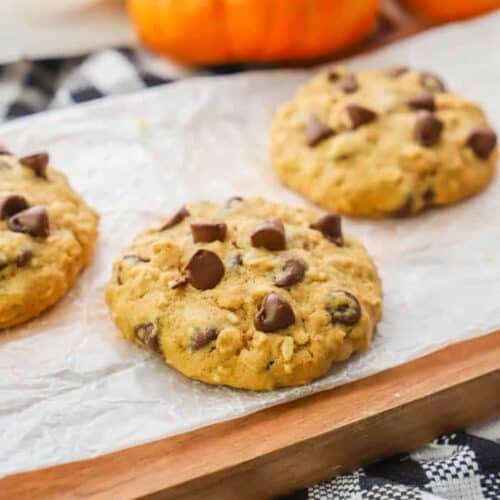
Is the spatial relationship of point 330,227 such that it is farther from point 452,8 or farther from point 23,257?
point 452,8

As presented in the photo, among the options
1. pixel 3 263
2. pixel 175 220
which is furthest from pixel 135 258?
pixel 3 263

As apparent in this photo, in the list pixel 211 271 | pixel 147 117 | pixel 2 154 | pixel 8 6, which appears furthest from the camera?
pixel 8 6

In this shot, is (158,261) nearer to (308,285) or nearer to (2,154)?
(308,285)

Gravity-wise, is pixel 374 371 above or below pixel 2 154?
below

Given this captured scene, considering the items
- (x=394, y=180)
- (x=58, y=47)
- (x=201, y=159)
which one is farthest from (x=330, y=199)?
(x=58, y=47)

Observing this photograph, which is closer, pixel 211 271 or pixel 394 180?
pixel 211 271

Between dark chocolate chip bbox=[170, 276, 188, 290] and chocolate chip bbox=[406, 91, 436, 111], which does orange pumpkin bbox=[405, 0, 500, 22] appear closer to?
chocolate chip bbox=[406, 91, 436, 111]
